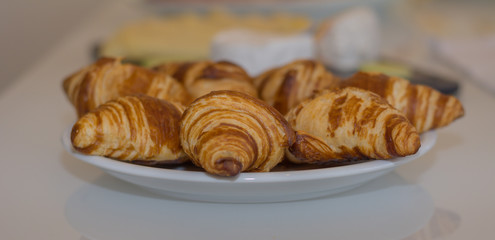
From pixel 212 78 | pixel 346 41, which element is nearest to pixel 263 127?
pixel 212 78

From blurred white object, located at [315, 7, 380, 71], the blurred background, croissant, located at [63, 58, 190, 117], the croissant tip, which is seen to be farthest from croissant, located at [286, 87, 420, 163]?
the blurred background

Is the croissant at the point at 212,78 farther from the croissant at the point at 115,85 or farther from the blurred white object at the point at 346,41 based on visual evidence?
the blurred white object at the point at 346,41

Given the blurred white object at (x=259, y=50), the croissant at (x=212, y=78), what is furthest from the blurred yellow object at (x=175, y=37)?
the croissant at (x=212, y=78)

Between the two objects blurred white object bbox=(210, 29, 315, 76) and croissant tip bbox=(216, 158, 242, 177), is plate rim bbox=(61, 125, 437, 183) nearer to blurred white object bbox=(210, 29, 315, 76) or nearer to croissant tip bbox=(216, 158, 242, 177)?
croissant tip bbox=(216, 158, 242, 177)

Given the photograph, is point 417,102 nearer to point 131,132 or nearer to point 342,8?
point 131,132

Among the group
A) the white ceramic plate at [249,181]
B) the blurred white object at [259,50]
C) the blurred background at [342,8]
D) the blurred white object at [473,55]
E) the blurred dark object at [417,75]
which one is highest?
the white ceramic plate at [249,181]

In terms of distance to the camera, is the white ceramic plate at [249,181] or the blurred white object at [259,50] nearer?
the white ceramic plate at [249,181]

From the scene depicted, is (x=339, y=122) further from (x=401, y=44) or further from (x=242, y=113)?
(x=401, y=44)

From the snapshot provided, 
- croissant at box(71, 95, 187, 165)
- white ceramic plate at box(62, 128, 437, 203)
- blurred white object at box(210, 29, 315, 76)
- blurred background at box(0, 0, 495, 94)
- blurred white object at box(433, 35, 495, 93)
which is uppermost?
croissant at box(71, 95, 187, 165)
